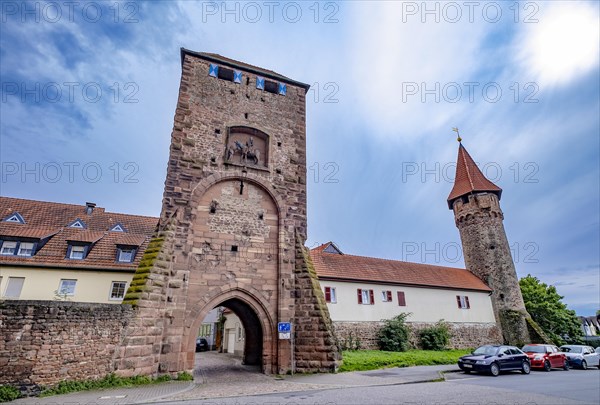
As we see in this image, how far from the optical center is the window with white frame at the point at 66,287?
1738 centimetres

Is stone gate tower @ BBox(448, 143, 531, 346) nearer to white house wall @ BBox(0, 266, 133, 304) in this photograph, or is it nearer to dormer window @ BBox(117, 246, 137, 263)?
dormer window @ BBox(117, 246, 137, 263)

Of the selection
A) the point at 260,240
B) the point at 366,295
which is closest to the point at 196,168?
the point at 260,240

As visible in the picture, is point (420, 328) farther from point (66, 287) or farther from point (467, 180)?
point (66, 287)

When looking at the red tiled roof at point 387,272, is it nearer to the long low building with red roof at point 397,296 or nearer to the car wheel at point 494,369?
the long low building with red roof at point 397,296

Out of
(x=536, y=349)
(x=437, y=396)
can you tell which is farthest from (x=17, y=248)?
(x=536, y=349)

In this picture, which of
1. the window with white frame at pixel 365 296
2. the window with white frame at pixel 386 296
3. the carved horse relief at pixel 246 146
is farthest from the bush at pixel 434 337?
the carved horse relief at pixel 246 146

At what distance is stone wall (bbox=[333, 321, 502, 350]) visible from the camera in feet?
66.1

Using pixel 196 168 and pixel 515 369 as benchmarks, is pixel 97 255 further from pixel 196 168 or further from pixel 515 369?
pixel 515 369

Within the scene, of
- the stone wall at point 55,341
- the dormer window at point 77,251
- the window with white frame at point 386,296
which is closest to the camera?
the stone wall at point 55,341

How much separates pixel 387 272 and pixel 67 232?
21.1 meters

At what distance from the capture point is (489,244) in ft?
100

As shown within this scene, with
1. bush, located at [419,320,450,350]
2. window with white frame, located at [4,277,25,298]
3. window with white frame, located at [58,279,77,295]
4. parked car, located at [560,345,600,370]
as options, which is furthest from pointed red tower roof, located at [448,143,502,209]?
window with white frame, located at [4,277,25,298]

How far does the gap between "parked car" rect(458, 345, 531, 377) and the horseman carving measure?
40.0 ft

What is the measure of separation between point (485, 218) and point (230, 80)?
1059 inches
